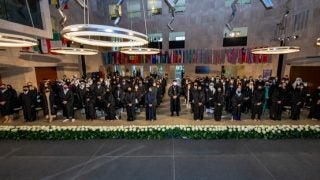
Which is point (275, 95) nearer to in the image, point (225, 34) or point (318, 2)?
point (318, 2)

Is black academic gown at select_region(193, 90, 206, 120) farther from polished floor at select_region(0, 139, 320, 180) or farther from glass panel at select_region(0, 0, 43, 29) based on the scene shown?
glass panel at select_region(0, 0, 43, 29)

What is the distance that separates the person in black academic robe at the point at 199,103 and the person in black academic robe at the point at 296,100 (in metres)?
4.18

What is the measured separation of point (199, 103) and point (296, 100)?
456 centimetres

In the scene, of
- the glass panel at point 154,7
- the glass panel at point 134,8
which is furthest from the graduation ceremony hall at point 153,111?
the glass panel at point 154,7

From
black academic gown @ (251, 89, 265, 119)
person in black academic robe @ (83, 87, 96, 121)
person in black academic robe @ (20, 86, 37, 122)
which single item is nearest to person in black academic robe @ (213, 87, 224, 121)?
black academic gown @ (251, 89, 265, 119)

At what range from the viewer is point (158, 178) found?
4449 millimetres

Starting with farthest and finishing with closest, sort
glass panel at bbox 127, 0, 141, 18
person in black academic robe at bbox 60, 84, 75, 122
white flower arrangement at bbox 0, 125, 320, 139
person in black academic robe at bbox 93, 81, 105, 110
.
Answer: glass panel at bbox 127, 0, 141, 18 → person in black academic robe at bbox 93, 81, 105, 110 → person in black academic robe at bbox 60, 84, 75, 122 → white flower arrangement at bbox 0, 125, 320, 139

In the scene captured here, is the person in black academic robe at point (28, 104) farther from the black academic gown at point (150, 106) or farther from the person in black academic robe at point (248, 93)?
the person in black academic robe at point (248, 93)

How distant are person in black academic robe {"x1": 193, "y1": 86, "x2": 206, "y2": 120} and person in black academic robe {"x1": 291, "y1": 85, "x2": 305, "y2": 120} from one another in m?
4.18

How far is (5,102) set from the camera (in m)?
7.86

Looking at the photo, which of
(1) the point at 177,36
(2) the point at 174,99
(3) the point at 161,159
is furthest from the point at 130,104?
(1) the point at 177,36

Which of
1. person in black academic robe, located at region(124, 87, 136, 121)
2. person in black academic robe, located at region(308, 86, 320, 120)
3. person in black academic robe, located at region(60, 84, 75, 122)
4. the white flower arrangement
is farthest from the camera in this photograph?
person in black academic robe, located at region(124, 87, 136, 121)

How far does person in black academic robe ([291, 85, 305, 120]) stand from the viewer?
7848mm

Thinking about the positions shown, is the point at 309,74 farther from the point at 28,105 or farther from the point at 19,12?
the point at 19,12
